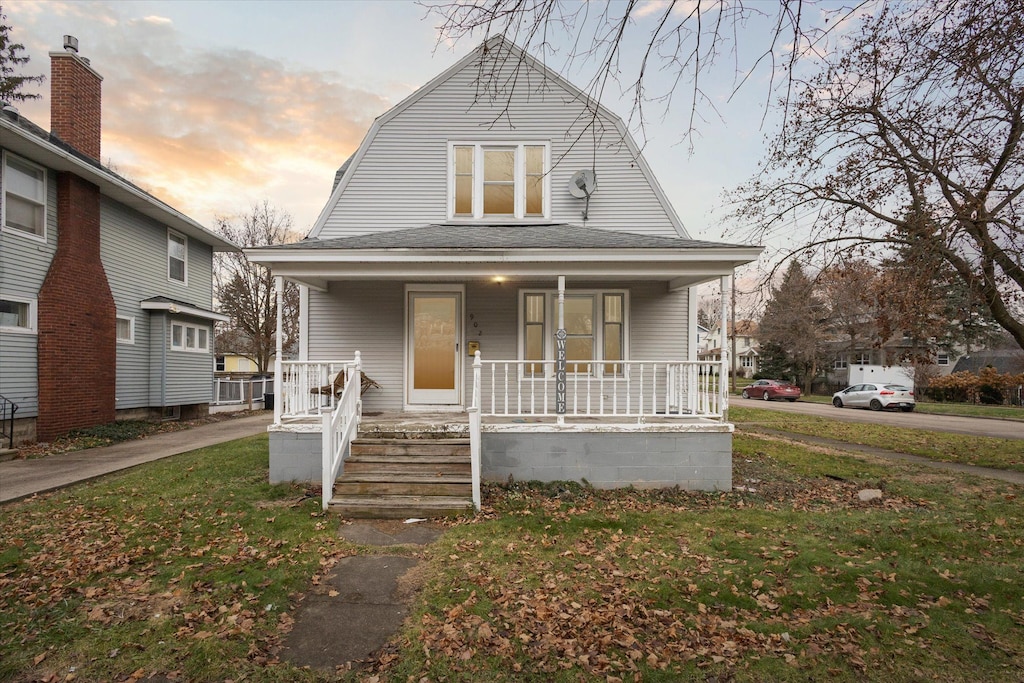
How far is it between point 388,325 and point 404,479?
150 inches

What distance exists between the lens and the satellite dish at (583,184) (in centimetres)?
926

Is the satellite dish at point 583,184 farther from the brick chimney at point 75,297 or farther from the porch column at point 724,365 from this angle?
the brick chimney at point 75,297

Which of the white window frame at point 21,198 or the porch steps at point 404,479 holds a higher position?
the white window frame at point 21,198

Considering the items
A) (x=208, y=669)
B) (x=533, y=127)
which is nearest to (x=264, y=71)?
(x=533, y=127)

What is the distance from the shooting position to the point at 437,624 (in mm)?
3609

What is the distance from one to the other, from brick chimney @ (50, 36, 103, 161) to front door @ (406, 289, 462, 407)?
1078cm

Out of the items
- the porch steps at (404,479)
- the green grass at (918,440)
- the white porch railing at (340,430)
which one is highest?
the white porch railing at (340,430)

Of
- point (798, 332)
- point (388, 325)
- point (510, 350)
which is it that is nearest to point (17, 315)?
point (388, 325)

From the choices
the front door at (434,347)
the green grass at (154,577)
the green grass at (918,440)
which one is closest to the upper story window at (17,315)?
the green grass at (154,577)

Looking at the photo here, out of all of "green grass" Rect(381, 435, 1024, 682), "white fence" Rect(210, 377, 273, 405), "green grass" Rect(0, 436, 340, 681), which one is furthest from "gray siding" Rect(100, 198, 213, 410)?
"green grass" Rect(381, 435, 1024, 682)

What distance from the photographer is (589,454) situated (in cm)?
710

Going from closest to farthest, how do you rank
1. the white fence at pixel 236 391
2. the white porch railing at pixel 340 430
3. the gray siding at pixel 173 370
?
1. the white porch railing at pixel 340 430
2. the gray siding at pixel 173 370
3. the white fence at pixel 236 391

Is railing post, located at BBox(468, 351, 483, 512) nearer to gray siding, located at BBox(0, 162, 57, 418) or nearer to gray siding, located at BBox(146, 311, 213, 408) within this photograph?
gray siding, located at BBox(0, 162, 57, 418)

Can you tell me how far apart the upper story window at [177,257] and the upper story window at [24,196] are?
15.7 ft
